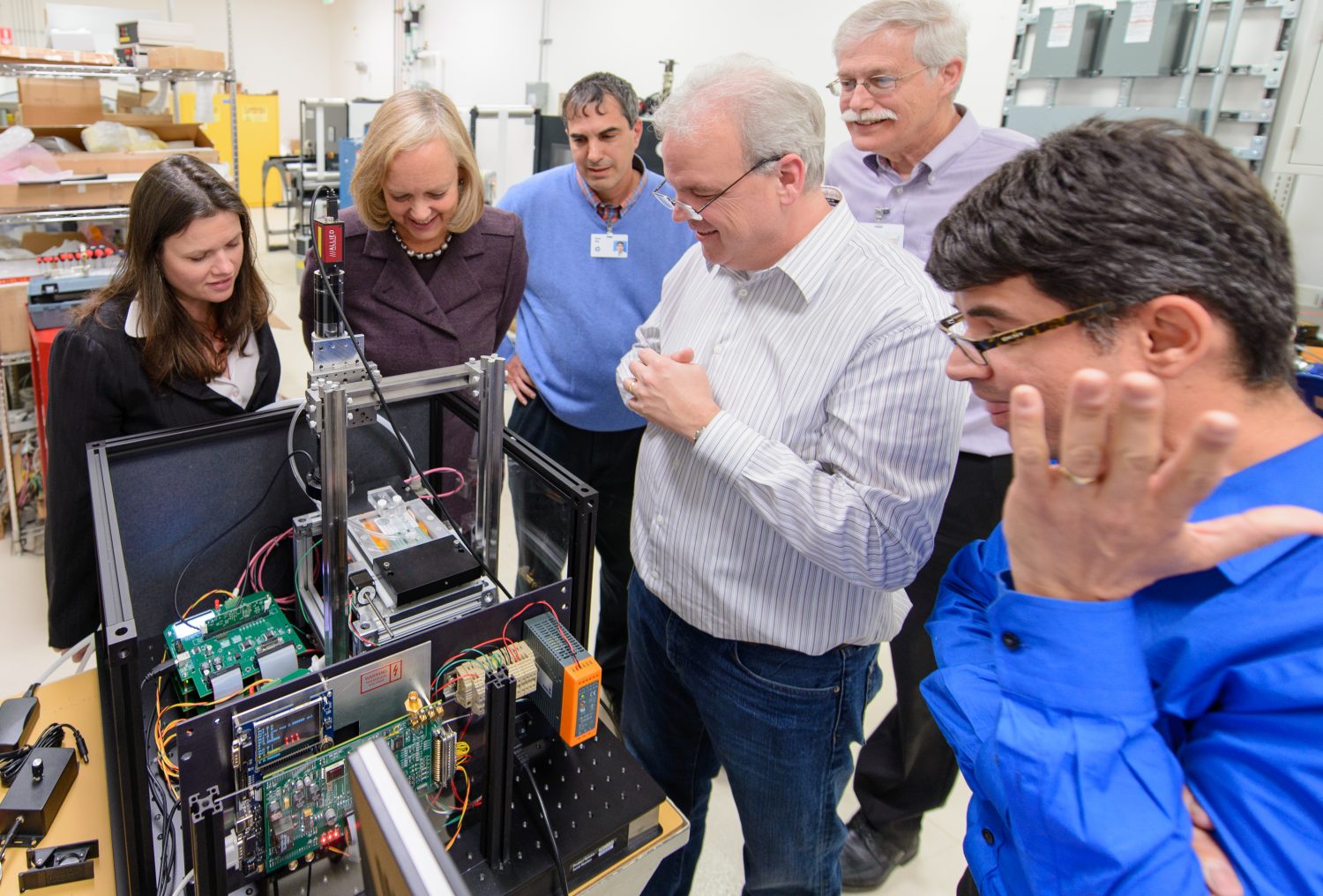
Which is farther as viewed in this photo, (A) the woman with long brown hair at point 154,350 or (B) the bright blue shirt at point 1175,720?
(A) the woman with long brown hair at point 154,350

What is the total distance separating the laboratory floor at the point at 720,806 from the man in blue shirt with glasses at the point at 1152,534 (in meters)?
1.31

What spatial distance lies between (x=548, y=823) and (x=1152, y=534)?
76 centimetres

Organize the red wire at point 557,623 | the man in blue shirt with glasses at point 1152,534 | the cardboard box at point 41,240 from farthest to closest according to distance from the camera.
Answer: the cardboard box at point 41,240 < the red wire at point 557,623 < the man in blue shirt with glasses at point 1152,534

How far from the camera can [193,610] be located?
1.30 m

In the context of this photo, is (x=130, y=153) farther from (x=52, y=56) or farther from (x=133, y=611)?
(x=133, y=611)

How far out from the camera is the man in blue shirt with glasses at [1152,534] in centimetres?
50

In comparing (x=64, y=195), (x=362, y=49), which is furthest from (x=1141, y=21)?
(x=362, y=49)

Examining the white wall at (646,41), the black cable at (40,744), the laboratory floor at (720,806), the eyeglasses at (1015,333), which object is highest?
the white wall at (646,41)

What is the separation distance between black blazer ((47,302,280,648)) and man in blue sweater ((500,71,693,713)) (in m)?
0.78

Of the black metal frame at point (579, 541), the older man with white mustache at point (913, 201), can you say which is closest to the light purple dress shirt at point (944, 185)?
the older man with white mustache at point (913, 201)

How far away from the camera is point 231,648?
43.8 inches

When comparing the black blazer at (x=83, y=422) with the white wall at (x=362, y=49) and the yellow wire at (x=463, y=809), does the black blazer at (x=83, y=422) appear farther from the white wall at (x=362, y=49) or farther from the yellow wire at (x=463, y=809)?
the white wall at (x=362, y=49)

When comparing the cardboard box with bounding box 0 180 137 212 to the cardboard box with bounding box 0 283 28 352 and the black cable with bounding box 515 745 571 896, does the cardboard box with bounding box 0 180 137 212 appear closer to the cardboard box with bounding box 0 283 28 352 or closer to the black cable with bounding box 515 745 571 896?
the cardboard box with bounding box 0 283 28 352

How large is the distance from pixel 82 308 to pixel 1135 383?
66.1 inches
